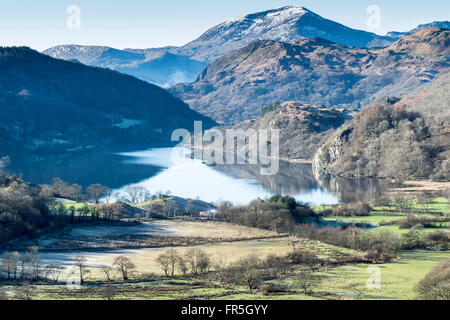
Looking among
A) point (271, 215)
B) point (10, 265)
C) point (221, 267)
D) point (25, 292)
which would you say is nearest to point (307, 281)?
point (221, 267)

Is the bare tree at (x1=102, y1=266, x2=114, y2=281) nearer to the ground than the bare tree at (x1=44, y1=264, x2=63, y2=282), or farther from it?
nearer to the ground

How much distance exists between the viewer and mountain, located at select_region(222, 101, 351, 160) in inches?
5094

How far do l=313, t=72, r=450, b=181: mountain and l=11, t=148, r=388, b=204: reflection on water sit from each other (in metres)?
5.37

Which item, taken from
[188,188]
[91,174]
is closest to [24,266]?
[188,188]

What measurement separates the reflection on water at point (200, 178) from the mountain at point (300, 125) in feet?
40.4

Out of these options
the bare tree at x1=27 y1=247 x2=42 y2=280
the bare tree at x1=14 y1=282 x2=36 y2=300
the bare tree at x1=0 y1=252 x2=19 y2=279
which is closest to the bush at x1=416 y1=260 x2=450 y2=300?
the bare tree at x1=14 y1=282 x2=36 y2=300

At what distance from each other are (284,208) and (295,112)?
99949mm

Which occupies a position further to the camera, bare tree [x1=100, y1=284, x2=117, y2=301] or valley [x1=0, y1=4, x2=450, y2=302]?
valley [x1=0, y1=4, x2=450, y2=302]

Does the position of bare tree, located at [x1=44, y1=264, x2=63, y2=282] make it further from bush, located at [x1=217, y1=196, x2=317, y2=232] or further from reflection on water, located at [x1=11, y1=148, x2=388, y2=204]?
reflection on water, located at [x1=11, y1=148, x2=388, y2=204]

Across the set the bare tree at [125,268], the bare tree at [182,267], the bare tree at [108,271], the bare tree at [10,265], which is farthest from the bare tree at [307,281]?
the bare tree at [10,265]

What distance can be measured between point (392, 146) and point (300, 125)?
4489 centimetres

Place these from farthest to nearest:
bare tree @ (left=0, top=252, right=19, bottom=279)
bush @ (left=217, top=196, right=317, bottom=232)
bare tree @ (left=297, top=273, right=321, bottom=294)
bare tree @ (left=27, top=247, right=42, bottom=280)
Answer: bush @ (left=217, top=196, right=317, bottom=232) → bare tree @ (left=0, top=252, right=19, bottom=279) → bare tree @ (left=27, top=247, right=42, bottom=280) → bare tree @ (left=297, top=273, right=321, bottom=294)
